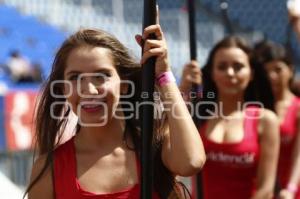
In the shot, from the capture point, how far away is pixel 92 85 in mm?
2590

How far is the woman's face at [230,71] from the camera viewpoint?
4.54 meters

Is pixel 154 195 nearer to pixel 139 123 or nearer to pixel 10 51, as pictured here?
pixel 139 123

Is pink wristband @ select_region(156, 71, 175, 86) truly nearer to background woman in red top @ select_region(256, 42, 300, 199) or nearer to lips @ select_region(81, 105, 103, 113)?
lips @ select_region(81, 105, 103, 113)

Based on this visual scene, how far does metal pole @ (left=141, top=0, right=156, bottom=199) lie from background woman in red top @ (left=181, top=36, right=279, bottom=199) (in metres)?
1.79

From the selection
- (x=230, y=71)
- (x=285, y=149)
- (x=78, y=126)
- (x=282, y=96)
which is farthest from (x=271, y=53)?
(x=78, y=126)

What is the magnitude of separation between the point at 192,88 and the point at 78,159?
5.30ft

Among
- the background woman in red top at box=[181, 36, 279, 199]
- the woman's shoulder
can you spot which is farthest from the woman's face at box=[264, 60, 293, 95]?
the woman's shoulder

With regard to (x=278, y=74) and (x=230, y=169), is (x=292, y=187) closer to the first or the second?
(x=230, y=169)

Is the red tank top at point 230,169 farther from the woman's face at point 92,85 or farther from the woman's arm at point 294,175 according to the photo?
the woman's face at point 92,85

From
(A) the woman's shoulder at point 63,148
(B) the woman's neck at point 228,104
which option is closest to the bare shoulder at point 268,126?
(B) the woman's neck at point 228,104

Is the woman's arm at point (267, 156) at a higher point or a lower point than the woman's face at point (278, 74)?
lower

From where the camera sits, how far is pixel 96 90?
2.60 m

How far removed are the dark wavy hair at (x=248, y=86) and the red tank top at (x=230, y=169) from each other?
8.6 inches

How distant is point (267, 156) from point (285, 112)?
91cm
